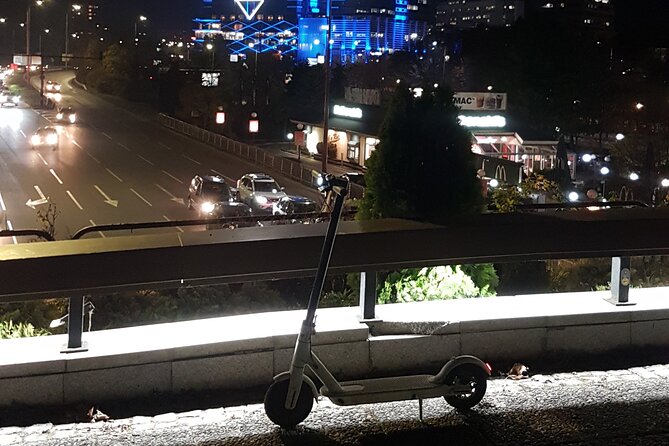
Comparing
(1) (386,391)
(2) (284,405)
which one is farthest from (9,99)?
(1) (386,391)

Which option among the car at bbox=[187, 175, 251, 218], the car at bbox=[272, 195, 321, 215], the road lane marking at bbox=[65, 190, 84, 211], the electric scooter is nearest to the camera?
the electric scooter

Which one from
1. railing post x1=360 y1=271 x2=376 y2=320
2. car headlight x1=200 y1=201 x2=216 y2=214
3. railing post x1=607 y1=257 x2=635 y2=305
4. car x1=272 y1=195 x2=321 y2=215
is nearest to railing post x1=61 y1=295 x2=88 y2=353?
railing post x1=360 y1=271 x2=376 y2=320

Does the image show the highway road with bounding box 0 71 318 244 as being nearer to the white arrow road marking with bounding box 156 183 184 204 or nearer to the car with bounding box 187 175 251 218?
the white arrow road marking with bounding box 156 183 184 204

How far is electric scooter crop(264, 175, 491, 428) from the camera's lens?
4922mm

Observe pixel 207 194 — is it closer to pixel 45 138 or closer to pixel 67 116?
pixel 45 138

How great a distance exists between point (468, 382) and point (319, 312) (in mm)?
1395

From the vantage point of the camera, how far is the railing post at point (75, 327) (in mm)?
5363

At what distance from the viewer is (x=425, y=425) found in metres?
5.24

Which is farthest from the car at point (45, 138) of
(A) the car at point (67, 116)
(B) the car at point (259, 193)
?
(B) the car at point (259, 193)

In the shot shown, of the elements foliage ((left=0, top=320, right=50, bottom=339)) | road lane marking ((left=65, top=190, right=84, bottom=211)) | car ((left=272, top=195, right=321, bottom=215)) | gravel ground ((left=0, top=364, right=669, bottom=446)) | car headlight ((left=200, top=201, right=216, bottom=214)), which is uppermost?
foliage ((left=0, top=320, right=50, bottom=339))

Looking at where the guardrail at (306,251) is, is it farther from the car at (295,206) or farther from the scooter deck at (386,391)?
the car at (295,206)

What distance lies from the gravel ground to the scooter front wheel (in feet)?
0.25

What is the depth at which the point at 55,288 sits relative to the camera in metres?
5.12

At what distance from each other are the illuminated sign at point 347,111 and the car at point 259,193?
75.6 ft
